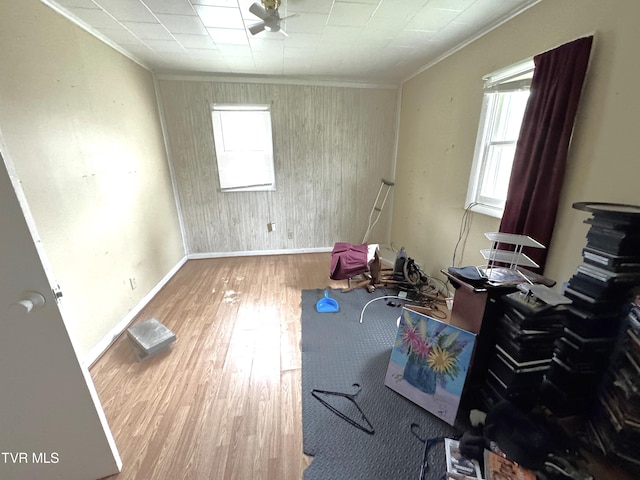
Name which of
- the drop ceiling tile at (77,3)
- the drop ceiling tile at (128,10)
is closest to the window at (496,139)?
the drop ceiling tile at (128,10)

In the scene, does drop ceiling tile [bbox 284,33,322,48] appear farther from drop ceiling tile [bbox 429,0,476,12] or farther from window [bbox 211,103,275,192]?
window [bbox 211,103,275,192]

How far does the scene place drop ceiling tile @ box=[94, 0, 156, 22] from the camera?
5.53 ft

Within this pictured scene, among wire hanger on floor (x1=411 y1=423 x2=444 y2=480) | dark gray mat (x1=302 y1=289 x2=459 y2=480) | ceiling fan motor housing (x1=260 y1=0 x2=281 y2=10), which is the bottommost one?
dark gray mat (x1=302 y1=289 x2=459 y2=480)

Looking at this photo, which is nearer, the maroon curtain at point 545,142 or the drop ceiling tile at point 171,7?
the maroon curtain at point 545,142

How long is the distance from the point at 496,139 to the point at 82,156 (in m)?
3.31

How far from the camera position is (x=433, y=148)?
2.83m

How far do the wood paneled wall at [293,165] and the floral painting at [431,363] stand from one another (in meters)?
2.59

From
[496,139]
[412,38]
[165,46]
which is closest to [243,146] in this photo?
[165,46]

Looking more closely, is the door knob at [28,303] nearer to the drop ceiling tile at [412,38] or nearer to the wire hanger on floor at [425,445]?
the wire hanger on floor at [425,445]

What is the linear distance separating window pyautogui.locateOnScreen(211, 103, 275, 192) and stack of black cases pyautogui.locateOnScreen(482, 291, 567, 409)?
10.3 feet

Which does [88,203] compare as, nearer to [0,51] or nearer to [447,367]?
[0,51]

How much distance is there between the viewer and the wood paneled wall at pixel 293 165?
330cm

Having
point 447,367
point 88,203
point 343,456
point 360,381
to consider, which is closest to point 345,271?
point 360,381

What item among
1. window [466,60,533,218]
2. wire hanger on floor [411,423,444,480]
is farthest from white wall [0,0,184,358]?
window [466,60,533,218]
